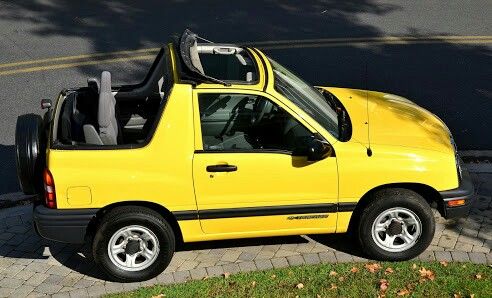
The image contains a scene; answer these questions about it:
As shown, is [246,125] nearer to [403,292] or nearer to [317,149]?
[317,149]

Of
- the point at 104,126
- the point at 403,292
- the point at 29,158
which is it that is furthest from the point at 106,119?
the point at 403,292

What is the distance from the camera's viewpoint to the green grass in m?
5.66

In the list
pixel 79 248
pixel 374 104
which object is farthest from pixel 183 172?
pixel 374 104

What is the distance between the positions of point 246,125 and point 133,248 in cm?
148

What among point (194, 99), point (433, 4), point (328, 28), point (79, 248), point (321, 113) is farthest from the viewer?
point (433, 4)

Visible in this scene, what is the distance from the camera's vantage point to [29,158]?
19.2 feet

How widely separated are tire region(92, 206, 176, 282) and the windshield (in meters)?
1.61

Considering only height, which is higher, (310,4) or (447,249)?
(310,4)

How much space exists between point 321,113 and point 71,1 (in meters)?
9.80

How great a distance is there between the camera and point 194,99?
5.66m

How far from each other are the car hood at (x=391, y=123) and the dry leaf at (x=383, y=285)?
1.21 meters

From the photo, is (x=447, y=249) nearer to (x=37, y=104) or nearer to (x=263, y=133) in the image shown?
(x=263, y=133)

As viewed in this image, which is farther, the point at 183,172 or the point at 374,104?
the point at 374,104

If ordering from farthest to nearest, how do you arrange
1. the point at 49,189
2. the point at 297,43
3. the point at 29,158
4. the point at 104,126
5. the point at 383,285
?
the point at 297,43, the point at 104,126, the point at 29,158, the point at 383,285, the point at 49,189
